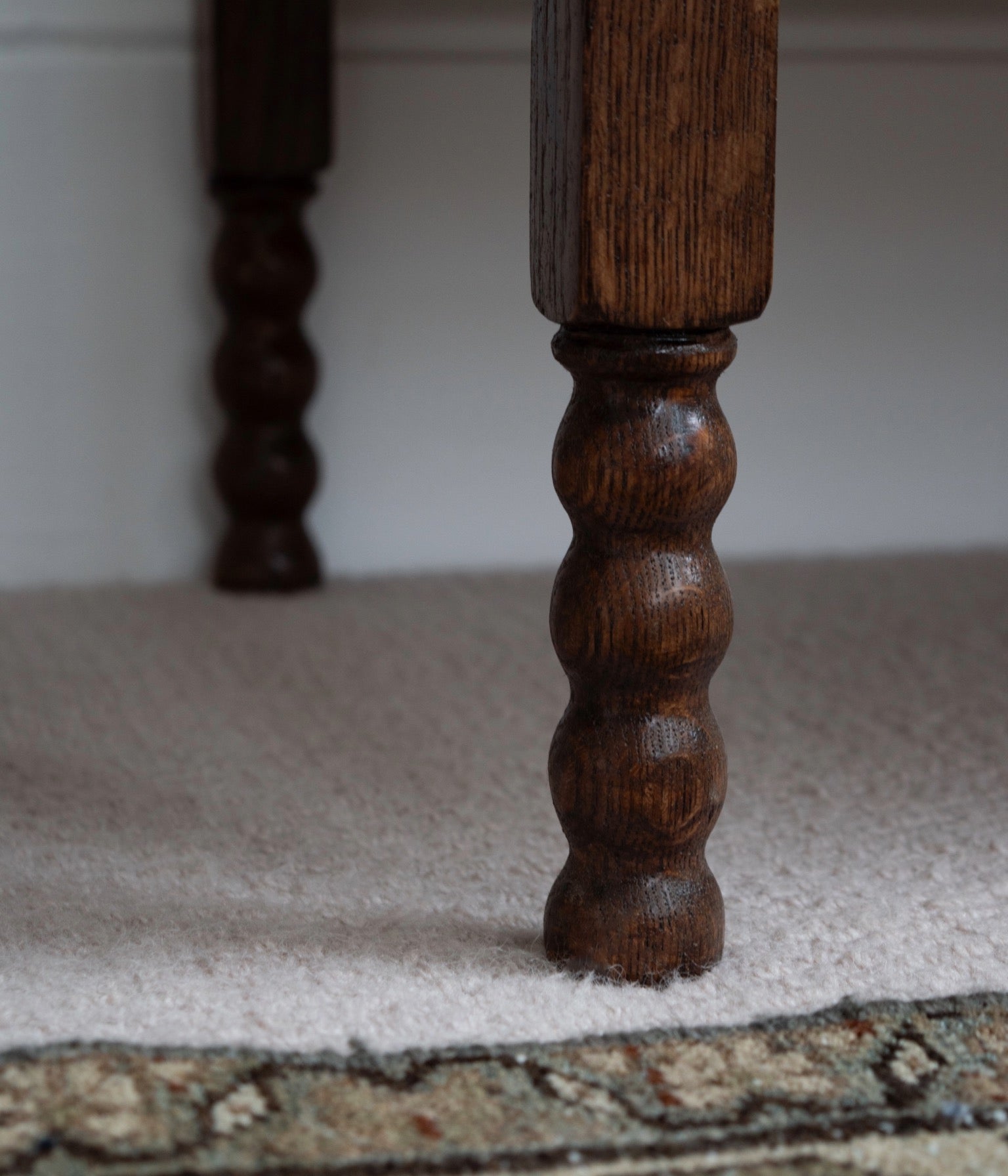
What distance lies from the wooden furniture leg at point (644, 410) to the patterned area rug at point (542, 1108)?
0.10 metres

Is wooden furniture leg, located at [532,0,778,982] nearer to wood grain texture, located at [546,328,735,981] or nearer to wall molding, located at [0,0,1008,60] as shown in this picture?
wood grain texture, located at [546,328,735,981]

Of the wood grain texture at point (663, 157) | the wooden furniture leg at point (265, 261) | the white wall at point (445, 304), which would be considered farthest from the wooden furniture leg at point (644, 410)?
the white wall at point (445, 304)

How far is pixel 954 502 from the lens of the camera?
2.25m

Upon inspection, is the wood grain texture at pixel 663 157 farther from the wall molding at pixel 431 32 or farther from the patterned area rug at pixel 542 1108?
the wall molding at pixel 431 32

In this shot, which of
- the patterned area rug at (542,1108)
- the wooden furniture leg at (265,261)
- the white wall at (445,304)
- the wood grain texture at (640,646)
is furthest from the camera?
the white wall at (445,304)

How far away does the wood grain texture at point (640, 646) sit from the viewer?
810 mm

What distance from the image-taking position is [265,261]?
74.4 inches

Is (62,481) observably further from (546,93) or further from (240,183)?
(546,93)

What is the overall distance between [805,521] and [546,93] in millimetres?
1455

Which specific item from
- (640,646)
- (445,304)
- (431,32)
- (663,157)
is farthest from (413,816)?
(431,32)

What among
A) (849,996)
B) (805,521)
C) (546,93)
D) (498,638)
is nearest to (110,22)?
(498,638)

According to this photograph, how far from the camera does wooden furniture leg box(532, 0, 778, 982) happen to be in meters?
0.78

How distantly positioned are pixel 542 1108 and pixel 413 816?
0.45m

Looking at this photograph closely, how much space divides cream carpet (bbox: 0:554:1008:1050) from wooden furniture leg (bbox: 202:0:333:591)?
0.12 meters
